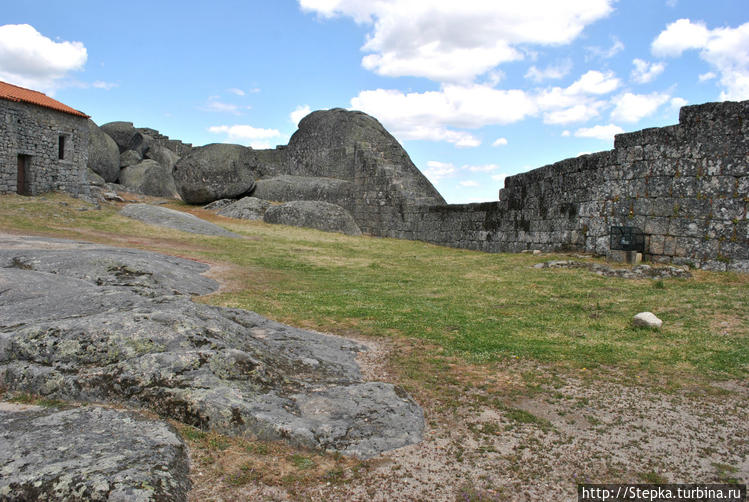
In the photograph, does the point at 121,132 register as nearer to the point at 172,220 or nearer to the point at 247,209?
the point at 247,209

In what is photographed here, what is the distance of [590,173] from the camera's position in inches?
491

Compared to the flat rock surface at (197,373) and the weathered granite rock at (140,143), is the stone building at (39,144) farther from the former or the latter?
the flat rock surface at (197,373)

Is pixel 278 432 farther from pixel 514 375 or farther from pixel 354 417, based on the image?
pixel 514 375

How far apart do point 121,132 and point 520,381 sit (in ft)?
122

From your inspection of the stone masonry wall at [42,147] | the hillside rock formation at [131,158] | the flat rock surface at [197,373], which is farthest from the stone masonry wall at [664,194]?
the hillside rock formation at [131,158]

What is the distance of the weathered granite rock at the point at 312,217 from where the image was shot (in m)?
22.0

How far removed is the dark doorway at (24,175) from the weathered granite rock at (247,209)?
782cm

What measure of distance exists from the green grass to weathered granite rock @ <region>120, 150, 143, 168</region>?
20.5 meters

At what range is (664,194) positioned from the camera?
10.6 meters

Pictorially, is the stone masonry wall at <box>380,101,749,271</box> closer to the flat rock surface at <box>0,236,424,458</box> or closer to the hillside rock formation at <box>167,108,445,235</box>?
the hillside rock formation at <box>167,108,445,235</box>

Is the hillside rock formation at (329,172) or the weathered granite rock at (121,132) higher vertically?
the weathered granite rock at (121,132)

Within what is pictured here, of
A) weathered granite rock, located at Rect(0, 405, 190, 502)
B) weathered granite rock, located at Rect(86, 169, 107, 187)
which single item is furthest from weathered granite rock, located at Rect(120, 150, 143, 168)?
weathered granite rock, located at Rect(0, 405, 190, 502)

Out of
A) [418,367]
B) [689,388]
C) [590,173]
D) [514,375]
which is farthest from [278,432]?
[590,173]

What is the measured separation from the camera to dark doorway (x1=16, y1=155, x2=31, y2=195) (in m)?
21.3
